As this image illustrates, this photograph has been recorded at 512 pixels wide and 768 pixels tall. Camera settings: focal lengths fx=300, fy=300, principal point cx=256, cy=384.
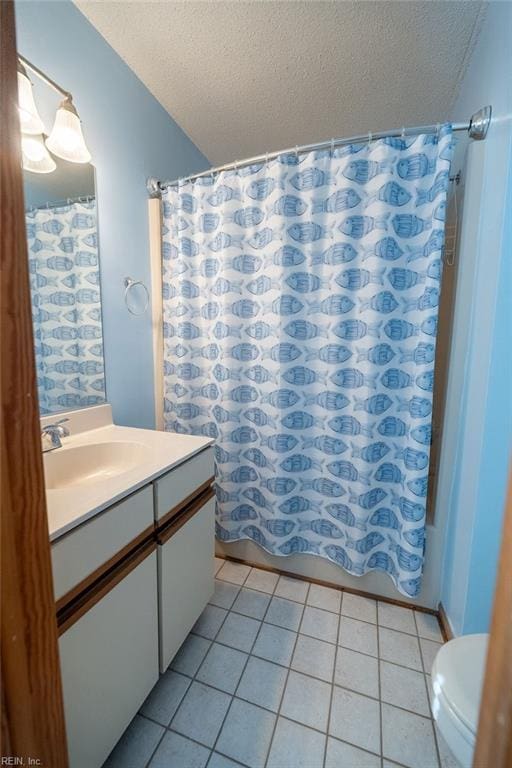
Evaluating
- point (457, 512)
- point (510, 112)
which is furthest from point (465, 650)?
point (510, 112)

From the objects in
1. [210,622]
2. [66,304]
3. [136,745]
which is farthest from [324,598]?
[66,304]

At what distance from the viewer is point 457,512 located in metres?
1.27

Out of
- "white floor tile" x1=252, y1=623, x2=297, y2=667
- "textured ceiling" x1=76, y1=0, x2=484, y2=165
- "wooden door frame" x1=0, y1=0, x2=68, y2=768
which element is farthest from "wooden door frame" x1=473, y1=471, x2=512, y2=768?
"textured ceiling" x1=76, y1=0, x2=484, y2=165

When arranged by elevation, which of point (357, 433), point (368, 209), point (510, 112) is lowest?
point (357, 433)

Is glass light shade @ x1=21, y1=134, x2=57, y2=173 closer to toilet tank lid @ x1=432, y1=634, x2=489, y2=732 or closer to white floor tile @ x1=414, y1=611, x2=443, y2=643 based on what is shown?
toilet tank lid @ x1=432, y1=634, x2=489, y2=732

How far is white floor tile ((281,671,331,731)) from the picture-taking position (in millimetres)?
1004

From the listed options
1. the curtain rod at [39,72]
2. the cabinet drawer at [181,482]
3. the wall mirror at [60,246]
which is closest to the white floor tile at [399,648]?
the cabinet drawer at [181,482]

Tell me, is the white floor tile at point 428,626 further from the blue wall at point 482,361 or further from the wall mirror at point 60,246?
the wall mirror at point 60,246

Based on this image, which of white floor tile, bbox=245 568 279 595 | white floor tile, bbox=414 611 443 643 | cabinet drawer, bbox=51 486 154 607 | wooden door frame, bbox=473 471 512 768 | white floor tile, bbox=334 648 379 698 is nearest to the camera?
wooden door frame, bbox=473 471 512 768

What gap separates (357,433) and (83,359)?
1.27 meters

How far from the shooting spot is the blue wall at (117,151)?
1.13 metres

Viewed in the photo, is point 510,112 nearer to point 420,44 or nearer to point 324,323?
point 420,44

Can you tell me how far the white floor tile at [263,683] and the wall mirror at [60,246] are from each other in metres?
1.26

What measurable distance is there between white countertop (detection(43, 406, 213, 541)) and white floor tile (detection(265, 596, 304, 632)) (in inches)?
35.7
